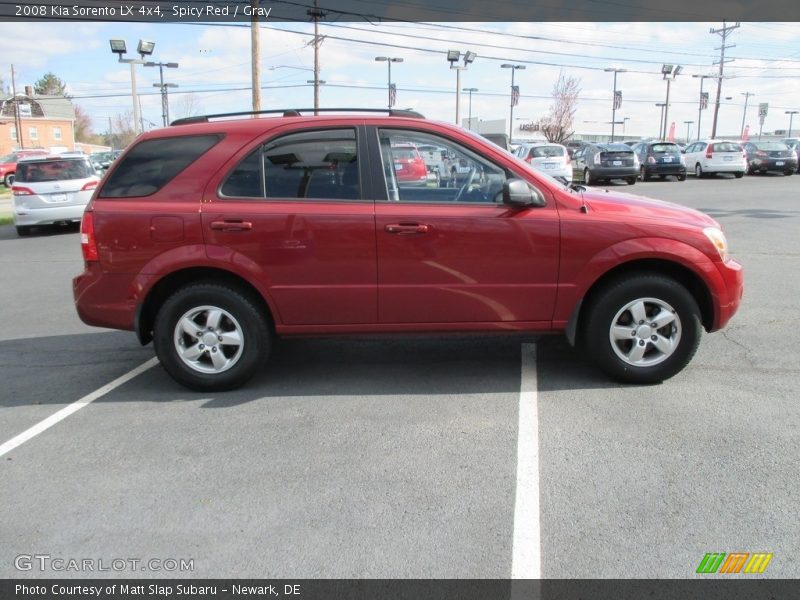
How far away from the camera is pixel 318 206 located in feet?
14.7

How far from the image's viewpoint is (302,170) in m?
4.56

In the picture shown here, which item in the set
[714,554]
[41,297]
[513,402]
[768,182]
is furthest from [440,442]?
[768,182]

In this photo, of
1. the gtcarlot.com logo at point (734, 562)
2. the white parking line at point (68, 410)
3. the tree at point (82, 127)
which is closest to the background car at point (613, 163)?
the white parking line at point (68, 410)

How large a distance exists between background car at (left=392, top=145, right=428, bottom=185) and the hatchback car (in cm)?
1181

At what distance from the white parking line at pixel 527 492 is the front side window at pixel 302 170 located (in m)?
1.82

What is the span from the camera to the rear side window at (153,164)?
4.58m

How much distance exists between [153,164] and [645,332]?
11.9ft

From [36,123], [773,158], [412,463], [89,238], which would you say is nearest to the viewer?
[412,463]

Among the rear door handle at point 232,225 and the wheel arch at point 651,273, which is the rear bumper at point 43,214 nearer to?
the rear door handle at point 232,225

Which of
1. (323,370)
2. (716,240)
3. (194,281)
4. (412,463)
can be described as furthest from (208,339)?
(716,240)

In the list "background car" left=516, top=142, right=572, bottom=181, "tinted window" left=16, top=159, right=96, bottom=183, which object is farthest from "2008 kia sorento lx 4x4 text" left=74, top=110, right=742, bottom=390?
"background car" left=516, top=142, right=572, bottom=181

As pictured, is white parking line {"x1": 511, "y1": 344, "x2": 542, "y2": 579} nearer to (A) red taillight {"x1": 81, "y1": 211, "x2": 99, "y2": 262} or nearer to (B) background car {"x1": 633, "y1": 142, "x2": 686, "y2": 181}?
(A) red taillight {"x1": 81, "y1": 211, "x2": 99, "y2": 262}

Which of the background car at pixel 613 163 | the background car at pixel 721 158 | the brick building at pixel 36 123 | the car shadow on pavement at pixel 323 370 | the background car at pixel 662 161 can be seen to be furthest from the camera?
the brick building at pixel 36 123

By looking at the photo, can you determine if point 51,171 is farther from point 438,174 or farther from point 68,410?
point 438,174
